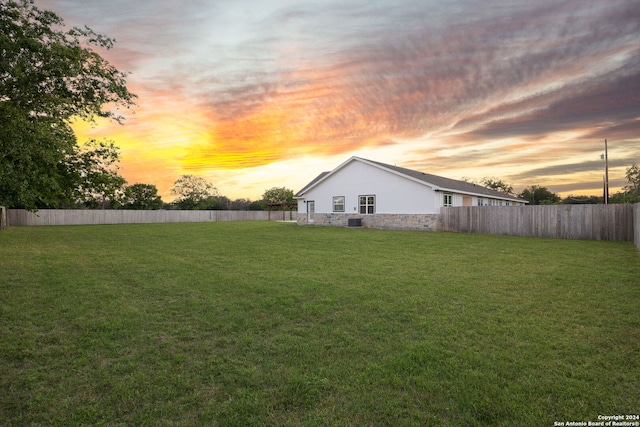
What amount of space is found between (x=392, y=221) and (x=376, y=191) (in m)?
2.74

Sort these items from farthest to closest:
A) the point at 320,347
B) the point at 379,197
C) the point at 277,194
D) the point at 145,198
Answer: the point at 277,194, the point at 145,198, the point at 379,197, the point at 320,347

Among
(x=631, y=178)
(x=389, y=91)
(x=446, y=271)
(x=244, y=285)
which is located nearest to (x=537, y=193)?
(x=631, y=178)

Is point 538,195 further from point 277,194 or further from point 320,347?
point 320,347

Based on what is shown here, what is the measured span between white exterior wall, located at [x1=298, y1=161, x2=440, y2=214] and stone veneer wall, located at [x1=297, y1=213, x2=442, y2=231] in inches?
14.1

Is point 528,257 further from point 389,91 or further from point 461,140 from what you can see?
point 461,140

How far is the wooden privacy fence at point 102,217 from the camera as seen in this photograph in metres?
29.4

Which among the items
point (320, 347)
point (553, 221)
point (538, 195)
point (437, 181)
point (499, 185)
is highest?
point (499, 185)

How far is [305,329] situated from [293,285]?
2413 millimetres

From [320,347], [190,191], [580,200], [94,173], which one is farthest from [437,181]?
[190,191]

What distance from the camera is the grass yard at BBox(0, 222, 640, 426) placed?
2664 millimetres

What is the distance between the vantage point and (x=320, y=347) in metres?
3.84

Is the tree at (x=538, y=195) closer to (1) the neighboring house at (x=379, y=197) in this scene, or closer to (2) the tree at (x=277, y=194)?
(1) the neighboring house at (x=379, y=197)

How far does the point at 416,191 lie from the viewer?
2277 cm

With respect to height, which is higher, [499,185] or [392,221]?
[499,185]
